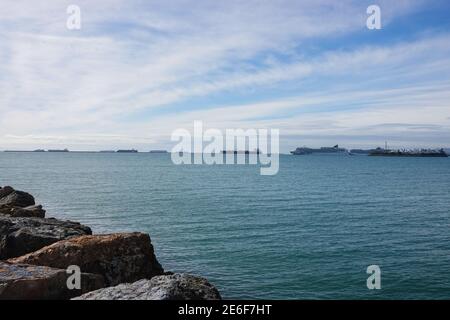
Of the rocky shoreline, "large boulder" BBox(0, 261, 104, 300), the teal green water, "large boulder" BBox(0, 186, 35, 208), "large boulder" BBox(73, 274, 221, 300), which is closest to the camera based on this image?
"large boulder" BBox(73, 274, 221, 300)

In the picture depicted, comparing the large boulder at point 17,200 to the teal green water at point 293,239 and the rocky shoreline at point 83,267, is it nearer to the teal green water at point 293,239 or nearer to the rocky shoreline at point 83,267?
the teal green water at point 293,239

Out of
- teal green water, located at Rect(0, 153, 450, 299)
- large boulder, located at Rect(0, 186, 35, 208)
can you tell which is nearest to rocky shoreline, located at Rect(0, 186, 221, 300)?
teal green water, located at Rect(0, 153, 450, 299)

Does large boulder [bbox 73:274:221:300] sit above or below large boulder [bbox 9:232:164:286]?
above

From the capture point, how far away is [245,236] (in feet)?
116

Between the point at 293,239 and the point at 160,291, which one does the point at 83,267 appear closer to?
the point at 160,291

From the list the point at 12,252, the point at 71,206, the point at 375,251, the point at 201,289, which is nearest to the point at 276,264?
the point at 375,251

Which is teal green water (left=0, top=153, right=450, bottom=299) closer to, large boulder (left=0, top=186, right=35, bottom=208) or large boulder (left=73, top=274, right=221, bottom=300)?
large boulder (left=0, top=186, right=35, bottom=208)

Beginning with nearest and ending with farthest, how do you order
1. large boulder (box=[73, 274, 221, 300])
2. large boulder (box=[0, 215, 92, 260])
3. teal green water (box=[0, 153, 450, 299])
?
large boulder (box=[73, 274, 221, 300]) < large boulder (box=[0, 215, 92, 260]) < teal green water (box=[0, 153, 450, 299])

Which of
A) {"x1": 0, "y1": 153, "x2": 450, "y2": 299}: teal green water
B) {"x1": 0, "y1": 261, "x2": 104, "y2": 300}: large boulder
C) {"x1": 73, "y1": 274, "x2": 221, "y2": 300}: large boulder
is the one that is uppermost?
{"x1": 73, "y1": 274, "x2": 221, "y2": 300}: large boulder

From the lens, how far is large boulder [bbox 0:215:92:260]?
56.9ft

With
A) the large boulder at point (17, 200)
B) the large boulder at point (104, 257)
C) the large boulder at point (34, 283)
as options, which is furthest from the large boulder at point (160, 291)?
the large boulder at point (17, 200)

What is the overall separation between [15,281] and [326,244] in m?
24.1

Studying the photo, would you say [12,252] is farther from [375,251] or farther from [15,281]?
[375,251]

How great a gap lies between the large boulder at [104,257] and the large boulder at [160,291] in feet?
17.0
